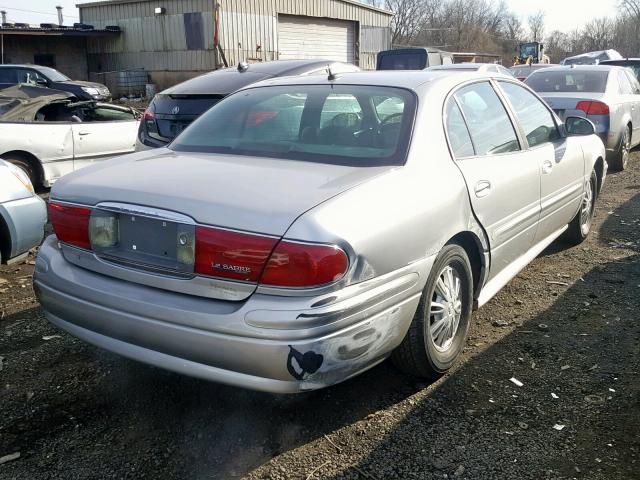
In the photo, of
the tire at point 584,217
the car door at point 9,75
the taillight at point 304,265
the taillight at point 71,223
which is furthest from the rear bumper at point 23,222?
the car door at point 9,75

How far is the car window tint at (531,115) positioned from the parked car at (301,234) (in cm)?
34

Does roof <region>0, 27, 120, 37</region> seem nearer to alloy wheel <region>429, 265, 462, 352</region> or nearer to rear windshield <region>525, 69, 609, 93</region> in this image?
rear windshield <region>525, 69, 609, 93</region>

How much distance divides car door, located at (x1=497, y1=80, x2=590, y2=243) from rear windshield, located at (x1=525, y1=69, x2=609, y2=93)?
4.79m

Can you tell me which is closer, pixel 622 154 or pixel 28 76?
pixel 622 154

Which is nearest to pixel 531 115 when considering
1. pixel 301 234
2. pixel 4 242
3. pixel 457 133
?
pixel 457 133

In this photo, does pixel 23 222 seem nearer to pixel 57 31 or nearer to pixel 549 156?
pixel 549 156

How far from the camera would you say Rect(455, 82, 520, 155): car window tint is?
3585mm

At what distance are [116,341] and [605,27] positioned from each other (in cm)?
8138

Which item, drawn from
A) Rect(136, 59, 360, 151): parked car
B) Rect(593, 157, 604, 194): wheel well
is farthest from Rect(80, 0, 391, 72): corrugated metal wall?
Rect(593, 157, 604, 194): wheel well

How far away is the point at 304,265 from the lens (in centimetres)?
236

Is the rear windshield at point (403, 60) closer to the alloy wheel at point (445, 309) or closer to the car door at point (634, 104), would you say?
the car door at point (634, 104)

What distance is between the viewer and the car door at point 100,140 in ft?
25.8

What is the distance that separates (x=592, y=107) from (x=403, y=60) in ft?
30.7

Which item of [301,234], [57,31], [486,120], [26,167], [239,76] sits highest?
[57,31]
